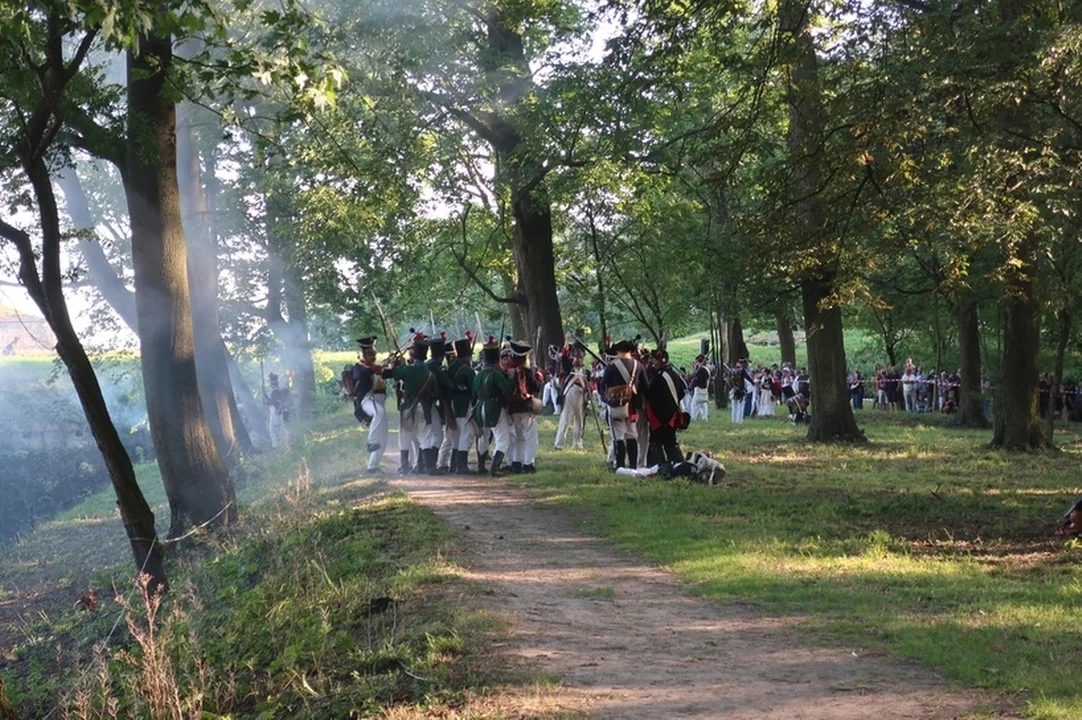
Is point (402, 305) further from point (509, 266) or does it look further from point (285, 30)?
point (285, 30)

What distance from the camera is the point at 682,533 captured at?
13.0 meters

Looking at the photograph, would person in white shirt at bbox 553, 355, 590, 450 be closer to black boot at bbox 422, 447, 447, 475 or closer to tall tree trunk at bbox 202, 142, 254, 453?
black boot at bbox 422, 447, 447, 475

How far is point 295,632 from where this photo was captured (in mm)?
9539

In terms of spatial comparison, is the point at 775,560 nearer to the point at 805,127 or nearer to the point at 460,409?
the point at 805,127

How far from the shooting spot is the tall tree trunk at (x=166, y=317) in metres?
15.6

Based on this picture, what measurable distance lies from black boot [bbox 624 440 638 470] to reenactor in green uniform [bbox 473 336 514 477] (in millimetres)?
2022

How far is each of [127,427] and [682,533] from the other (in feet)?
137

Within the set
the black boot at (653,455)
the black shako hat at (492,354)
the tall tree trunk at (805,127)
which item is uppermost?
the tall tree trunk at (805,127)

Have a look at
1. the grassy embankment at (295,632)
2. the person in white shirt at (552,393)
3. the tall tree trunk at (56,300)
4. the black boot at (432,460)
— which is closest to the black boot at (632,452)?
the black boot at (432,460)

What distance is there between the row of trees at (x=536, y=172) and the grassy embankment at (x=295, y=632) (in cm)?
Answer: 161

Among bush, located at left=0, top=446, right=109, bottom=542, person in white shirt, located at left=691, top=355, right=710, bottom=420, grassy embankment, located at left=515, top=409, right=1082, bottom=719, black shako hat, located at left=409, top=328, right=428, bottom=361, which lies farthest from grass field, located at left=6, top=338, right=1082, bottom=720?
bush, located at left=0, top=446, right=109, bottom=542

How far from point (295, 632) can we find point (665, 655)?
10.6 ft

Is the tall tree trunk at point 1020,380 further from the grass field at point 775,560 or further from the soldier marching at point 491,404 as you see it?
the soldier marching at point 491,404

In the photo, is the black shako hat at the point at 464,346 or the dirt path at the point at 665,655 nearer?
the dirt path at the point at 665,655
